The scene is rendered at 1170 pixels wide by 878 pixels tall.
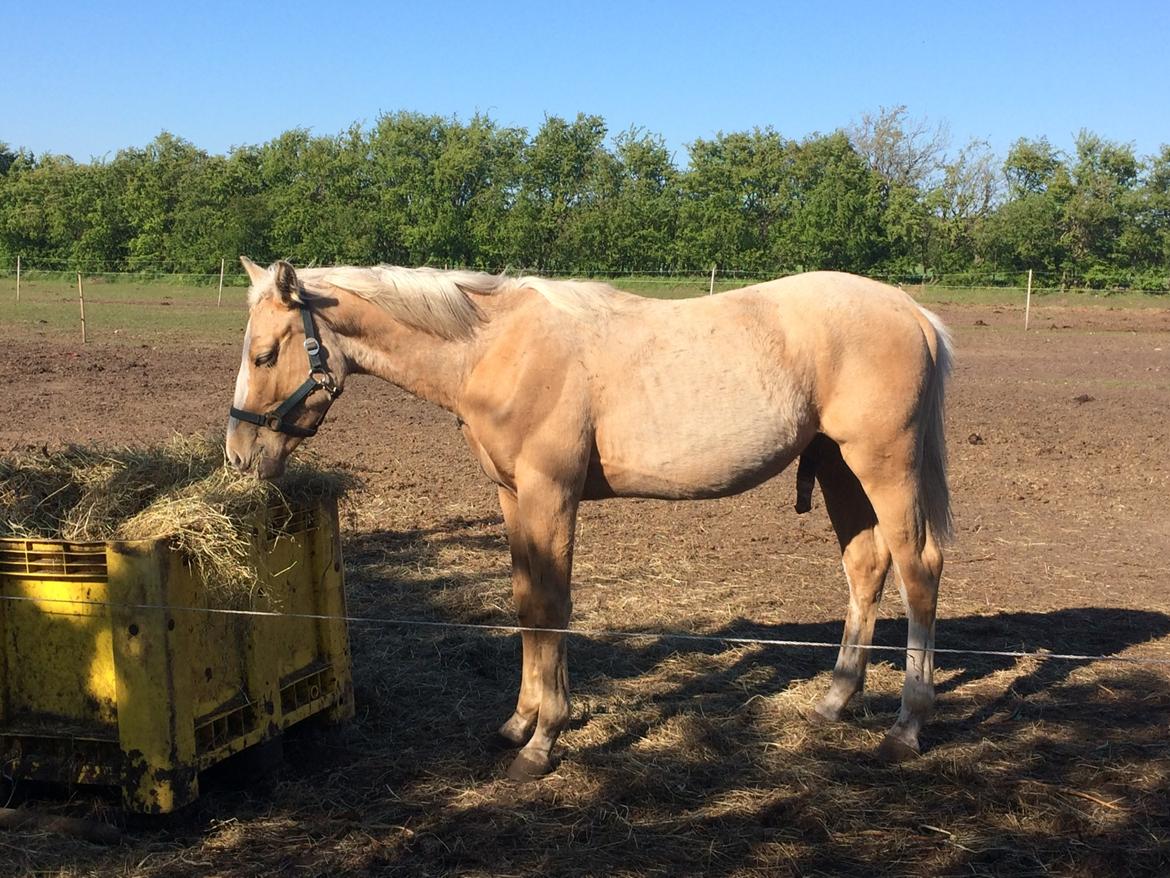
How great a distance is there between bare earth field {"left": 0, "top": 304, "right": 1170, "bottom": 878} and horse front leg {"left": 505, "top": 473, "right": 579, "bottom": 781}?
0.15m

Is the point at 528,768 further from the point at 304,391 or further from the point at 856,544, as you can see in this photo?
the point at 856,544

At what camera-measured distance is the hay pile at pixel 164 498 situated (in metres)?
3.38

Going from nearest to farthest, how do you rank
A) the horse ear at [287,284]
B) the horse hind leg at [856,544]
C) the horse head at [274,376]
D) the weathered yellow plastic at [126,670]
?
the weathered yellow plastic at [126,670], the horse ear at [287,284], the horse head at [274,376], the horse hind leg at [856,544]

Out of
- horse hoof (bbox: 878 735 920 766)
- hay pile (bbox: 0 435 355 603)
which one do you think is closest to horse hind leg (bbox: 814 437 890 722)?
horse hoof (bbox: 878 735 920 766)

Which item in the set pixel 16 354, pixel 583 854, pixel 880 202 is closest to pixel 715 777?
pixel 583 854

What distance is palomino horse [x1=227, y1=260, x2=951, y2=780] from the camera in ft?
13.2

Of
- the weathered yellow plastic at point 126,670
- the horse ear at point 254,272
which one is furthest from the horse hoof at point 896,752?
the horse ear at point 254,272

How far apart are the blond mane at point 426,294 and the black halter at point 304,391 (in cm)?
24

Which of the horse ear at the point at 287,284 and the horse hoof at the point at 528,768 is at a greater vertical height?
the horse ear at the point at 287,284

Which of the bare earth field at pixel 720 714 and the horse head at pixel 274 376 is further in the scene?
the horse head at pixel 274 376

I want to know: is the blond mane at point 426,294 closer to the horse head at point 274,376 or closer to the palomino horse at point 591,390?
the palomino horse at point 591,390

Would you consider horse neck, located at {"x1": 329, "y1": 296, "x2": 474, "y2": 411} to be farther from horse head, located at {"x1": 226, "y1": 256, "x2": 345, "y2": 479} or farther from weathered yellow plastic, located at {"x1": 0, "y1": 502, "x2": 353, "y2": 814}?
weathered yellow plastic, located at {"x1": 0, "y1": 502, "x2": 353, "y2": 814}

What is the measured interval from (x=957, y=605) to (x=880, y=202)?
125 feet

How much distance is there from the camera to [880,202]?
41.5 m
